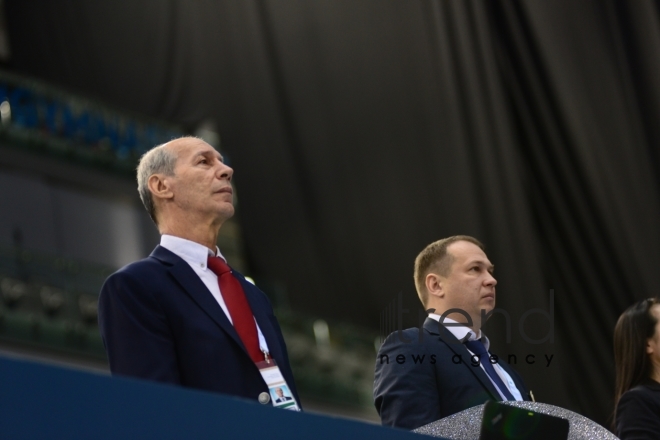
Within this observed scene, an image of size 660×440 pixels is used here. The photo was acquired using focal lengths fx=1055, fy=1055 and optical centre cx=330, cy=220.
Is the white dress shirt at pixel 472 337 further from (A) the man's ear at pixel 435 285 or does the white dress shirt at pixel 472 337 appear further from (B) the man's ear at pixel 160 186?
(B) the man's ear at pixel 160 186

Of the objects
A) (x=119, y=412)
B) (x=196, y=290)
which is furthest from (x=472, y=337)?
(x=119, y=412)

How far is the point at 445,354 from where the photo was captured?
231 cm

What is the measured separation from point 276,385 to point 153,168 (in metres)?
0.59

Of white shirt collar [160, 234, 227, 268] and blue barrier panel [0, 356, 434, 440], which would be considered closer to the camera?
blue barrier panel [0, 356, 434, 440]

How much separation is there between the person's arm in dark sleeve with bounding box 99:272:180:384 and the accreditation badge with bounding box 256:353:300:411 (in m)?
0.16

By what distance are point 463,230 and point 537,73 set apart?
0.87 m

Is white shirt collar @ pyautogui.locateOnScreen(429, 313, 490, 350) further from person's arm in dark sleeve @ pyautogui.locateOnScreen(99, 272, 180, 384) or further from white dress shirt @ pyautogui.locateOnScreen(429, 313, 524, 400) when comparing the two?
person's arm in dark sleeve @ pyautogui.locateOnScreen(99, 272, 180, 384)

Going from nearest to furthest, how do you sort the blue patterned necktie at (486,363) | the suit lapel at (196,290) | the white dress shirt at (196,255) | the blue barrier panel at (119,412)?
the blue barrier panel at (119,412) < the suit lapel at (196,290) < the white dress shirt at (196,255) < the blue patterned necktie at (486,363)

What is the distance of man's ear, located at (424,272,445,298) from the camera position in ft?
8.24

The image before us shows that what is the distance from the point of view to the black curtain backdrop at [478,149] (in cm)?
287

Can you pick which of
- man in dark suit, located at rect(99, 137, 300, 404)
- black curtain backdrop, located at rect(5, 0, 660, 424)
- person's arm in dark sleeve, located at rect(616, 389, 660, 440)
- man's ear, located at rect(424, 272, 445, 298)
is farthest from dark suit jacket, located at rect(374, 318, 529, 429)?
black curtain backdrop, located at rect(5, 0, 660, 424)

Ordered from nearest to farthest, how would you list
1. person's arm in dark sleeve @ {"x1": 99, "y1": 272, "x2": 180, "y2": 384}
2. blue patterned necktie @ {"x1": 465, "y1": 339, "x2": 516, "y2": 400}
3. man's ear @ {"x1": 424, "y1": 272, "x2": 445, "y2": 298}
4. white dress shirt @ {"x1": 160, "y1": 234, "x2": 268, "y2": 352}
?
person's arm in dark sleeve @ {"x1": 99, "y1": 272, "x2": 180, "y2": 384} < white dress shirt @ {"x1": 160, "y1": 234, "x2": 268, "y2": 352} < blue patterned necktie @ {"x1": 465, "y1": 339, "x2": 516, "y2": 400} < man's ear @ {"x1": 424, "y1": 272, "x2": 445, "y2": 298}

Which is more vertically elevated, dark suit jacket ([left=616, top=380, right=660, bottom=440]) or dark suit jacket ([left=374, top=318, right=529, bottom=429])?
dark suit jacket ([left=374, top=318, right=529, bottom=429])

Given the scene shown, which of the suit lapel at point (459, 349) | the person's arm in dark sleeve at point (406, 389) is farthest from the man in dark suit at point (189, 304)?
the suit lapel at point (459, 349)
